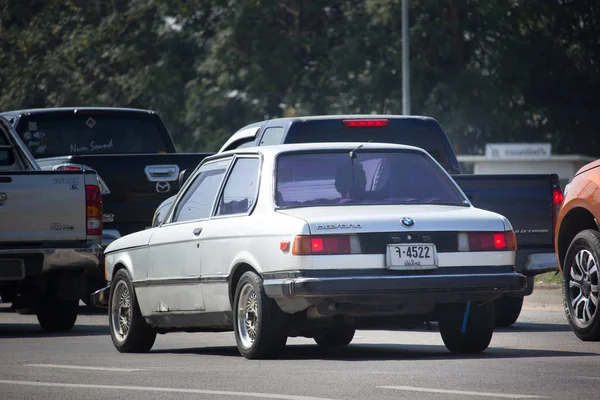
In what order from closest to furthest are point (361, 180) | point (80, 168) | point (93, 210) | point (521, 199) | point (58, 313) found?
point (361, 180), point (521, 199), point (93, 210), point (58, 313), point (80, 168)

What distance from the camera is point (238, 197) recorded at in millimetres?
11078

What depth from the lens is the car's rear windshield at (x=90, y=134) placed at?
1830cm

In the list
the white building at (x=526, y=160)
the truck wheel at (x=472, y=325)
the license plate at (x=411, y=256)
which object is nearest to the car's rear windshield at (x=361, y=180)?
the license plate at (x=411, y=256)

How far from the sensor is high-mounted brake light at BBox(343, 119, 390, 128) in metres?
14.8

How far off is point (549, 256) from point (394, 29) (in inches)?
1224

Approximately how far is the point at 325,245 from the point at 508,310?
486cm

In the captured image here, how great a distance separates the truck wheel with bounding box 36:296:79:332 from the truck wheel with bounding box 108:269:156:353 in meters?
2.22

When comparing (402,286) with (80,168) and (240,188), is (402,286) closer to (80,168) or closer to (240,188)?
(240,188)

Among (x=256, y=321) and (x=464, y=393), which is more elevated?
(x=464, y=393)

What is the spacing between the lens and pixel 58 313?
A: 580 inches

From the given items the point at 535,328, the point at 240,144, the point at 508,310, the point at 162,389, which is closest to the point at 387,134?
the point at 240,144

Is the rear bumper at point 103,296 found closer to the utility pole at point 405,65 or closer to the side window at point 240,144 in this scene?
the side window at point 240,144

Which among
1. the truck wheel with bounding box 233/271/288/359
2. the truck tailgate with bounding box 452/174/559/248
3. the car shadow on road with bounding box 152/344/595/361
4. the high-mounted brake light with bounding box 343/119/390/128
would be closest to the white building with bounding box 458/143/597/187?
the high-mounted brake light with bounding box 343/119/390/128

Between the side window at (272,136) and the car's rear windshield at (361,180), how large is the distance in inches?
151
